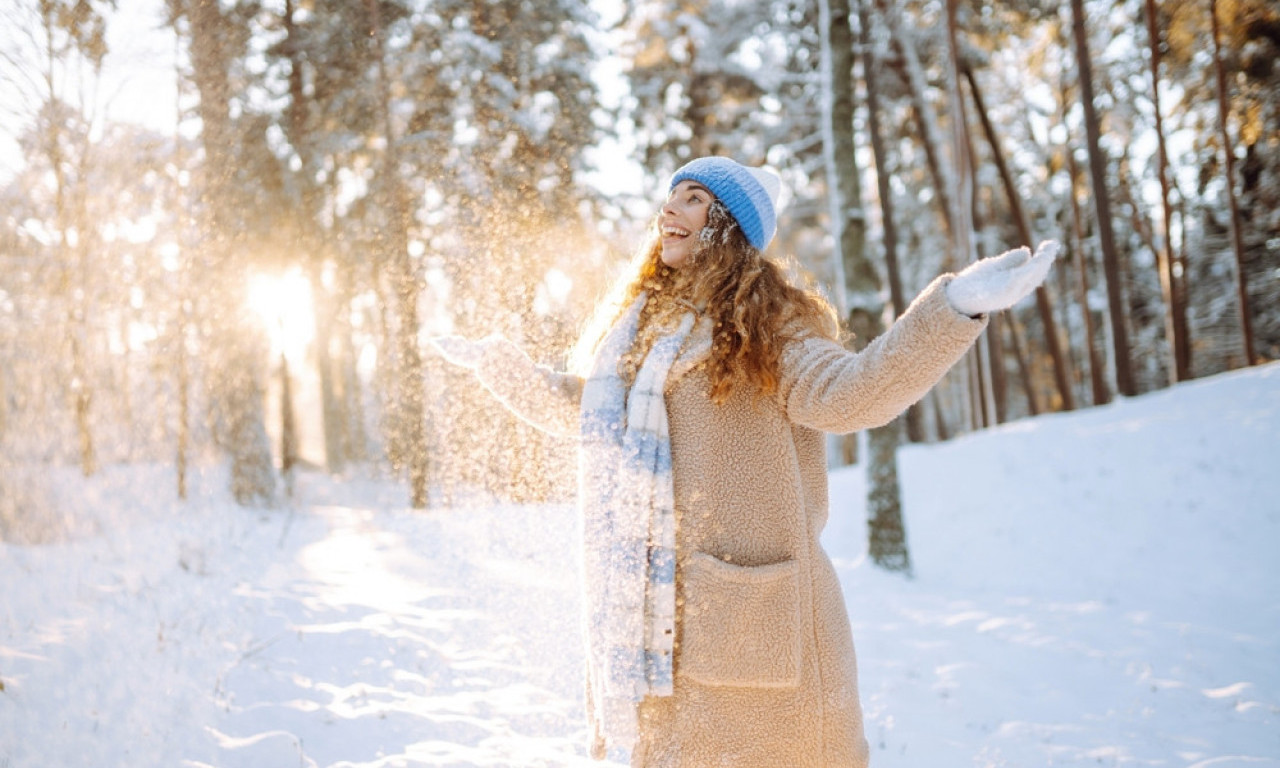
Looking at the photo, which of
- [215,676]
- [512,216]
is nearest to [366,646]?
[215,676]

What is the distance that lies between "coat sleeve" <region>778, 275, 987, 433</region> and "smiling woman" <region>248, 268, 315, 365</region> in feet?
33.5

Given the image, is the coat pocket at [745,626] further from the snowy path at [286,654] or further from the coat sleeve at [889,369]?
the snowy path at [286,654]

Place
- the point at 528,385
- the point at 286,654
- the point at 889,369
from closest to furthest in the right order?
1. the point at 889,369
2. the point at 528,385
3. the point at 286,654

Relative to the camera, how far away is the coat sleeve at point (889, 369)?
57.0 inches

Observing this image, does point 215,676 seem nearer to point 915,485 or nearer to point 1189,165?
point 915,485

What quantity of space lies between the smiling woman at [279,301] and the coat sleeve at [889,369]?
10.2 metres

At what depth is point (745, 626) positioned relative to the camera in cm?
167

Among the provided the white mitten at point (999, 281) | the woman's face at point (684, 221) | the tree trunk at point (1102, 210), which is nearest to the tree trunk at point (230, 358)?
the woman's face at point (684, 221)

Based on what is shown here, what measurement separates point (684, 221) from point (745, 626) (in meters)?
1.03

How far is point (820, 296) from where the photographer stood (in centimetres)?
203

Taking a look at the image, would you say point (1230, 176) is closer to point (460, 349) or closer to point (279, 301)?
point (460, 349)

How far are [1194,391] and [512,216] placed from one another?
991cm

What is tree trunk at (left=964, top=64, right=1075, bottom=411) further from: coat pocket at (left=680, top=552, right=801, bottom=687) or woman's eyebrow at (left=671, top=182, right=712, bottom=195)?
coat pocket at (left=680, top=552, right=801, bottom=687)

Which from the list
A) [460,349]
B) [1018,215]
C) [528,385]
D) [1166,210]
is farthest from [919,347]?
[1018,215]
